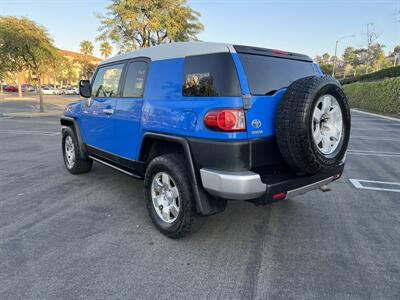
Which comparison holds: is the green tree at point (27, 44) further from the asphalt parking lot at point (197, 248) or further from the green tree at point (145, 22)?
the asphalt parking lot at point (197, 248)

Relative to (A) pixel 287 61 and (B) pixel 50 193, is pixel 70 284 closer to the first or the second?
(B) pixel 50 193

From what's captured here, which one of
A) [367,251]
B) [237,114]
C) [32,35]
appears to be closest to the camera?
[237,114]

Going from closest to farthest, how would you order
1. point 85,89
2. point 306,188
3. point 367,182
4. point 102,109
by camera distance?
point 306,188 → point 102,109 → point 85,89 → point 367,182

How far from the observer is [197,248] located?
2936mm

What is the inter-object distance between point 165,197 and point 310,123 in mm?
1662

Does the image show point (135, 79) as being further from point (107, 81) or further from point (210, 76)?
point (210, 76)

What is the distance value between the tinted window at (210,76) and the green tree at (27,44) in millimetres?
16414

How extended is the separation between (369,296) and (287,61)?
2.34 meters

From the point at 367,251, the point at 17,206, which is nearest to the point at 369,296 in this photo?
the point at 367,251

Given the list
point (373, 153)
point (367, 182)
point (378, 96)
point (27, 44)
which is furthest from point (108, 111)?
point (378, 96)

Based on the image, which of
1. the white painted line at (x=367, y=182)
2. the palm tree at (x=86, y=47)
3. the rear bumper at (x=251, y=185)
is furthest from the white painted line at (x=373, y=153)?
the palm tree at (x=86, y=47)

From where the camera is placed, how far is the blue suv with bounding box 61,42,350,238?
254cm

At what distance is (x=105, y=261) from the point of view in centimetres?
270

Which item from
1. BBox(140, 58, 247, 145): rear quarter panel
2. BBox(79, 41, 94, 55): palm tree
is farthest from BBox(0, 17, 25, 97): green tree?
BBox(79, 41, 94, 55): palm tree
